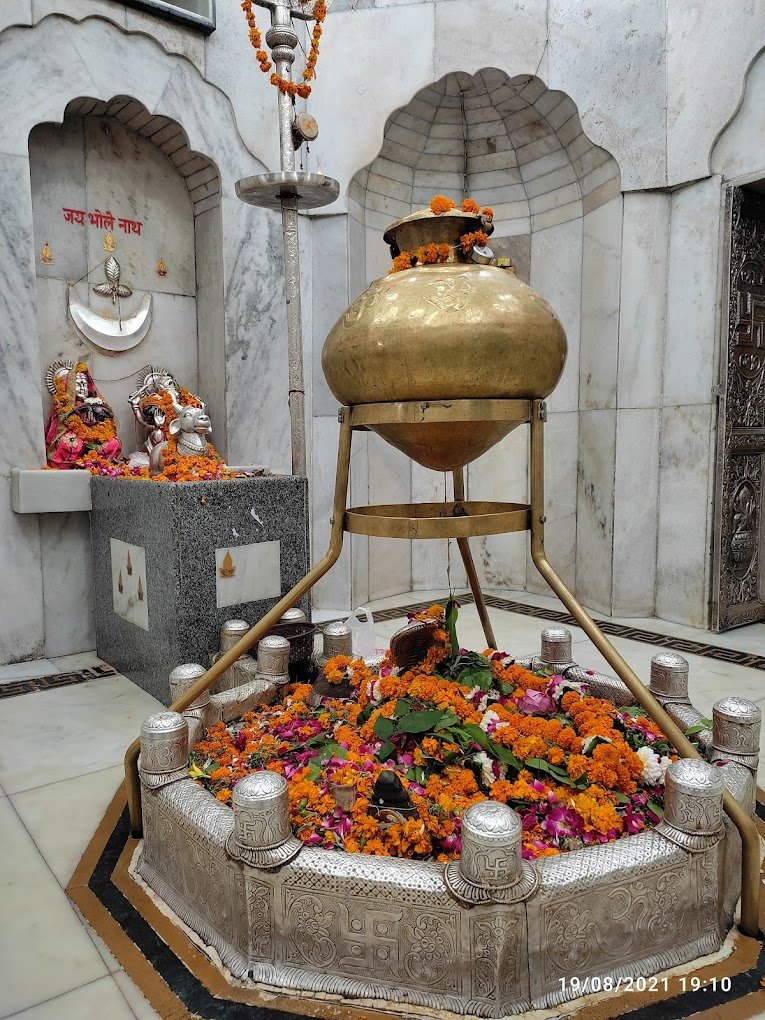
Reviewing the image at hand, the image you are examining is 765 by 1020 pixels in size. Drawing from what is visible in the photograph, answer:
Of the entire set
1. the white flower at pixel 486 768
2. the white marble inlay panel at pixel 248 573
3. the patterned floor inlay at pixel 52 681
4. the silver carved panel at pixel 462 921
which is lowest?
the patterned floor inlay at pixel 52 681

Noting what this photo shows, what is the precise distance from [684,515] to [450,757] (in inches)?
155

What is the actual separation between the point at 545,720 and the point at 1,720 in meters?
2.95

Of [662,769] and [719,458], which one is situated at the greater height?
[719,458]

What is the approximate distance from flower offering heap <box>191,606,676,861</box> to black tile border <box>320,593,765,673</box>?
2.19 metres

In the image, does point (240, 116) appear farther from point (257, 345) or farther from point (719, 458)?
point (719, 458)

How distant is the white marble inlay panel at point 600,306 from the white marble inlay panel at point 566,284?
0.31 ft

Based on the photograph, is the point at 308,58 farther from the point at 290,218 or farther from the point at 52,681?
the point at 52,681

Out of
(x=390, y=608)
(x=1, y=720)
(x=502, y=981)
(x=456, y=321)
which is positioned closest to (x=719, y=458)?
(x=390, y=608)

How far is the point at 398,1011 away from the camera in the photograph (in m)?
1.75

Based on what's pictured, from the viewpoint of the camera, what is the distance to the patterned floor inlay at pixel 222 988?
69.1 inches

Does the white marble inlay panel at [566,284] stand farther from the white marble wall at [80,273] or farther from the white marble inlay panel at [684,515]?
the white marble wall at [80,273]

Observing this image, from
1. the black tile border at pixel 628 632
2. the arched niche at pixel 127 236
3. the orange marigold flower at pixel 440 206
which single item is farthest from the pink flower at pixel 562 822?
the arched niche at pixel 127 236

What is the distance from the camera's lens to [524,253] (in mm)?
6641

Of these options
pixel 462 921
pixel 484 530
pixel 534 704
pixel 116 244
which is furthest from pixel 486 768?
pixel 116 244
